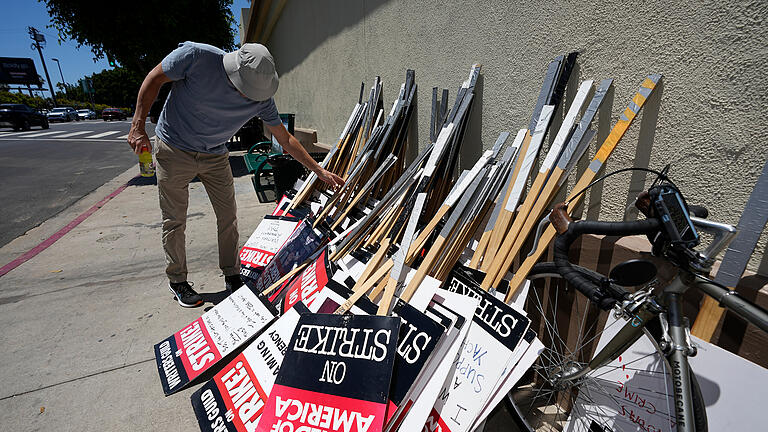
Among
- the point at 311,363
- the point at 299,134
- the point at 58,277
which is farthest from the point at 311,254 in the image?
the point at 299,134

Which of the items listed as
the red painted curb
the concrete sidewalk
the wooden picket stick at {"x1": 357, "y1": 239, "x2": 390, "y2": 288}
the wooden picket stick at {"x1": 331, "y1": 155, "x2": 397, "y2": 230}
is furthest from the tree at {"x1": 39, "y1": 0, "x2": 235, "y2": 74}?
the wooden picket stick at {"x1": 357, "y1": 239, "x2": 390, "y2": 288}

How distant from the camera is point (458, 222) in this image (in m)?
1.87

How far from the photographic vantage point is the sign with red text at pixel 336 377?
133 centimetres

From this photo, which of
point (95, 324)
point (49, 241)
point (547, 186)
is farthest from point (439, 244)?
point (49, 241)

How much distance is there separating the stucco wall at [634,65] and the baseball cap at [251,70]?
1.42 metres

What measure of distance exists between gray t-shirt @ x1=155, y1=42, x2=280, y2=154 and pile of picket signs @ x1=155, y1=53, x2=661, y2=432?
3.50 ft

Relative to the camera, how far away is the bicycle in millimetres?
938

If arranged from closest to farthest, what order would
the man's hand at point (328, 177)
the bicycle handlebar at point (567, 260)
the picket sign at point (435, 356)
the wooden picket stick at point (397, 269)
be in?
the bicycle handlebar at point (567, 260) → the picket sign at point (435, 356) → the wooden picket stick at point (397, 269) → the man's hand at point (328, 177)

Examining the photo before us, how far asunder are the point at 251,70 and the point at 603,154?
210cm

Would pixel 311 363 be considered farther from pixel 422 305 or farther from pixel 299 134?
pixel 299 134

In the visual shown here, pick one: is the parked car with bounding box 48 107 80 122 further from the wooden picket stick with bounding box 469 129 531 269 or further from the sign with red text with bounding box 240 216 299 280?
the wooden picket stick with bounding box 469 129 531 269

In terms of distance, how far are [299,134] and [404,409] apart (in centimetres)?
699

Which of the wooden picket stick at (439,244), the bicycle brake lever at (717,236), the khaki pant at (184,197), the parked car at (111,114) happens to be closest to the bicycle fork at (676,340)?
the bicycle brake lever at (717,236)

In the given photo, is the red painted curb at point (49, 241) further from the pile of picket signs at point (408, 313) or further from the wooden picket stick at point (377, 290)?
the wooden picket stick at point (377, 290)
